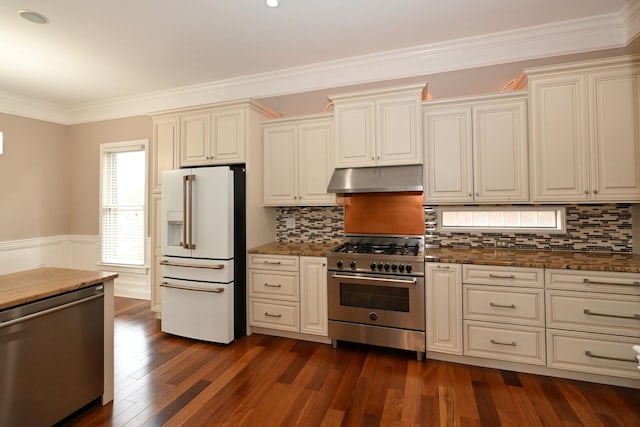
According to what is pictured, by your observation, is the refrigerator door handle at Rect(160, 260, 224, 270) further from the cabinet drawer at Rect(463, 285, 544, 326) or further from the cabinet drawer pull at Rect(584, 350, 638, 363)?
the cabinet drawer pull at Rect(584, 350, 638, 363)

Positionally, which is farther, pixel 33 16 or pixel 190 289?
pixel 190 289

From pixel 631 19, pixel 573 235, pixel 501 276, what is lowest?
pixel 501 276

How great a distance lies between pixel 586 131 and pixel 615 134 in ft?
0.63

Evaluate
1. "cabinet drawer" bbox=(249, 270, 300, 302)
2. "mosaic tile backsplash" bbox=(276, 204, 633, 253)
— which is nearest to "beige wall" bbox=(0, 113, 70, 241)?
"cabinet drawer" bbox=(249, 270, 300, 302)

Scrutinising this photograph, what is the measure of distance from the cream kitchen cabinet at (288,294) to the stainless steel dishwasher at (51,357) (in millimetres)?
1431

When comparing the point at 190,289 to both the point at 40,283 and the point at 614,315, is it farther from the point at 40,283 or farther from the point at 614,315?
the point at 614,315

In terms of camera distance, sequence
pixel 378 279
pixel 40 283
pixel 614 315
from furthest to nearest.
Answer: pixel 378 279, pixel 614 315, pixel 40 283

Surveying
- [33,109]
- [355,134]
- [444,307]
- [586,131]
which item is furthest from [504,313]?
[33,109]

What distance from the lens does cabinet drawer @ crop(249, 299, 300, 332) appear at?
3.12 meters

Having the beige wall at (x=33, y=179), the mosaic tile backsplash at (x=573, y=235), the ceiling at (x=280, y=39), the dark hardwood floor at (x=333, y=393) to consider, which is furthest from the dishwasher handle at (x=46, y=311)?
the beige wall at (x=33, y=179)

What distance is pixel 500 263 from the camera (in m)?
2.47

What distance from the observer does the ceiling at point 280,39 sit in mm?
2463

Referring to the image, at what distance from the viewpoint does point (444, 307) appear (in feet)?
8.65

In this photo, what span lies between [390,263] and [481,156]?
128 cm
